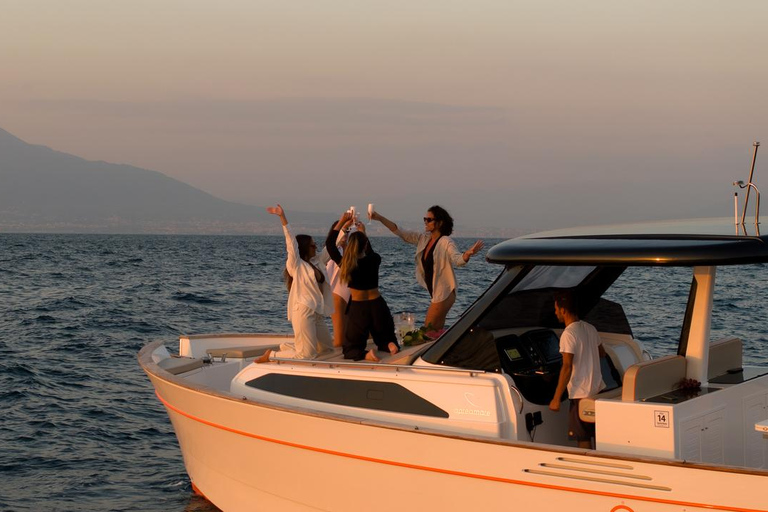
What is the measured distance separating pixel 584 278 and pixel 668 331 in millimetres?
814

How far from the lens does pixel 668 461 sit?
5.07 metres

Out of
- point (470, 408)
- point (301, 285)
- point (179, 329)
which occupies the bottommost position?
point (179, 329)

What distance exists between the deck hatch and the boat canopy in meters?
1.10

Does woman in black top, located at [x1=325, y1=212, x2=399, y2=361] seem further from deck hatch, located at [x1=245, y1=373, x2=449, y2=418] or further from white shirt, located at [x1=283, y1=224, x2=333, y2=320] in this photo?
deck hatch, located at [x1=245, y1=373, x2=449, y2=418]

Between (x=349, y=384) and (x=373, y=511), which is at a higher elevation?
(x=349, y=384)

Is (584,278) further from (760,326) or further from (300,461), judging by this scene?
(760,326)

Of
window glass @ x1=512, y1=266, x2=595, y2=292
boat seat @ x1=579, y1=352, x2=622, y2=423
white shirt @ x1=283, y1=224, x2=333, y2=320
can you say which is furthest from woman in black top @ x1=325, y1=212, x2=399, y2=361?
boat seat @ x1=579, y1=352, x2=622, y2=423

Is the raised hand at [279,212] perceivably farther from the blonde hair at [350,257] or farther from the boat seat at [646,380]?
the boat seat at [646,380]

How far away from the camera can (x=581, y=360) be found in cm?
598

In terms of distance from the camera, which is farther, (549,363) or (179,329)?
(179,329)

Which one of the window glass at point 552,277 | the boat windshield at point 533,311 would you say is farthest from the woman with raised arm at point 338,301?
the window glass at point 552,277

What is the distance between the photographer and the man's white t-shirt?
Answer: 595cm

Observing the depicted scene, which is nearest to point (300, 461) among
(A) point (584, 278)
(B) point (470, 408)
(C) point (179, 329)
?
(B) point (470, 408)

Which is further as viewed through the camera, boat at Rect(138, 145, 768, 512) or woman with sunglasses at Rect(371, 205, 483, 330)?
woman with sunglasses at Rect(371, 205, 483, 330)
